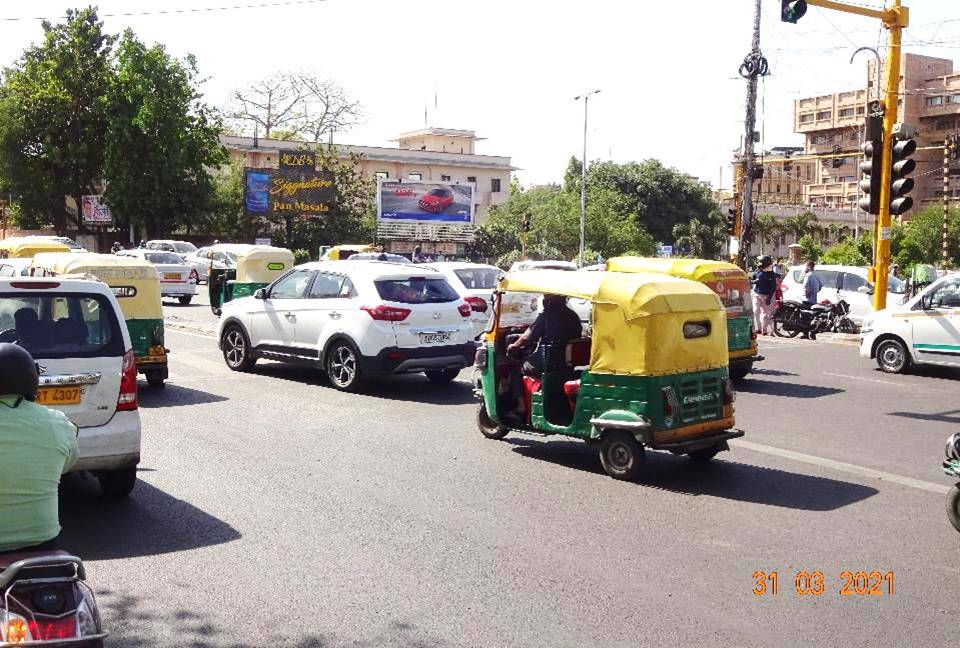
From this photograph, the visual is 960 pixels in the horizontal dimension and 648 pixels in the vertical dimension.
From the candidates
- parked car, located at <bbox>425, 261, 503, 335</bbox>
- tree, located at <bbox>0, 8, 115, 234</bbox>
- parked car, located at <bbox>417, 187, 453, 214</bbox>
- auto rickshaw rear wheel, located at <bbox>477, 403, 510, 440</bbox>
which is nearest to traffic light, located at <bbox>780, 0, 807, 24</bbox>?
parked car, located at <bbox>425, 261, 503, 335</bbox>

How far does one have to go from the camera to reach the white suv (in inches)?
508

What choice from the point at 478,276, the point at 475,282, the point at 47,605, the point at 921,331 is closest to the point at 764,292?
the point at 921,331

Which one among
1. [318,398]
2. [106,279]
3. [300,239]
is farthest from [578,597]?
[300,239]

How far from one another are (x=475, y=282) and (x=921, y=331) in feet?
26.4

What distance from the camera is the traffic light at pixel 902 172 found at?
17.3 meters

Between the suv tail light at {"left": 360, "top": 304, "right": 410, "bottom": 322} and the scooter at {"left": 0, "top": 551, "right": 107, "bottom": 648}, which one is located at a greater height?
the suv tail light at {"left": 360, "top": 304, "right": 410, "bottom": 322}

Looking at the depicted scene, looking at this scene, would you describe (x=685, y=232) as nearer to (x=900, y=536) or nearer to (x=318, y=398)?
(x=318, y=398)

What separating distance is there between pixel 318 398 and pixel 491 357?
361 centimetres

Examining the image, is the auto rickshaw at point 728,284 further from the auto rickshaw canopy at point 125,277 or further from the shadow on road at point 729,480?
the auto rickshaw canopy at point 125,277

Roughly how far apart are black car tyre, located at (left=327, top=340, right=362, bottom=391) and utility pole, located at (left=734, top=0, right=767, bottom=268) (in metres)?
20.1

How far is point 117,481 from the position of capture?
7441mm

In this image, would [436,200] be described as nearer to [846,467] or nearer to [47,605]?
[846,467]

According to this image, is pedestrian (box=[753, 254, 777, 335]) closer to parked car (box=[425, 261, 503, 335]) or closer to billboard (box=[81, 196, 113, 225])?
parked car (box=[425, 261, 503, 335])

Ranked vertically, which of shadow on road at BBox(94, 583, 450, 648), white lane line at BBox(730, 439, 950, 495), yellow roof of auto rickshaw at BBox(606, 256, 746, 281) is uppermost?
yellow roof of auto rickshaw at BBox(606, 256, 746, 281)
